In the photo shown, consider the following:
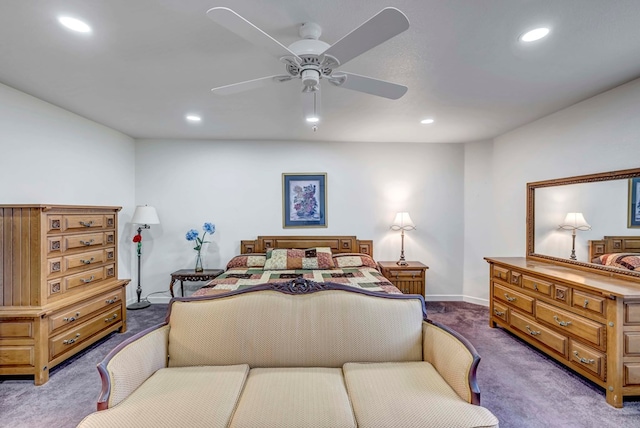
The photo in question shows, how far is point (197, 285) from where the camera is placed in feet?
14.3

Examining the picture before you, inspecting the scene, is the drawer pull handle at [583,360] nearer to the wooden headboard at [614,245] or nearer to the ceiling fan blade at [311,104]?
the wooden headboard at [614,245]

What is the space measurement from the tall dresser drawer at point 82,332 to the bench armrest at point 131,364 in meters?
1.43

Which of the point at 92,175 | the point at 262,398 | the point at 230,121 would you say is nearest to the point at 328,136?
the point at 230,121

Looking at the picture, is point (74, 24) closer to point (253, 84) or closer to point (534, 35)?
point (253, 84)

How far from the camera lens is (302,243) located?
4395mm

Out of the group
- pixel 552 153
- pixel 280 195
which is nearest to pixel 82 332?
pixel 280 195

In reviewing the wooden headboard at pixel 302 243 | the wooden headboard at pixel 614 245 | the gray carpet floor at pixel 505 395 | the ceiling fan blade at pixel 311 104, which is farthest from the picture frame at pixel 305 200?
the wooden headboard at pixel 614 245

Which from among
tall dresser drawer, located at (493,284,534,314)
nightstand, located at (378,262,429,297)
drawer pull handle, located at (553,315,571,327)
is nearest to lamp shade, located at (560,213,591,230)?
tall dresser drawer, located at (493,284,534,314)

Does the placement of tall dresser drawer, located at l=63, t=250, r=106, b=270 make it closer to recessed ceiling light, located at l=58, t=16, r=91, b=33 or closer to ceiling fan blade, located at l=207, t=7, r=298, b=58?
recessed ceiling light, located at l=58, t=16, r=91, b=33

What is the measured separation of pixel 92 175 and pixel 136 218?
742mm

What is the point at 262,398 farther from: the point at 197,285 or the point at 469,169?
the point at 469,169

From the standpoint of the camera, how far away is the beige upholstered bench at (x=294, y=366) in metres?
1.36

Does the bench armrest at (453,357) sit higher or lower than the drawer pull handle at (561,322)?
higher

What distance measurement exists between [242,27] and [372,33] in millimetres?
602
